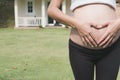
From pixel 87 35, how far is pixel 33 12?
1329 inches

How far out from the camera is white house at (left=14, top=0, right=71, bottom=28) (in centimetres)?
3494

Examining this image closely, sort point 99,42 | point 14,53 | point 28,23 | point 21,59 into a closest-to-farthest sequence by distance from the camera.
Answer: point 99,42, point 21,59, point 14,53, point 28,23

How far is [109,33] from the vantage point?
3115mm

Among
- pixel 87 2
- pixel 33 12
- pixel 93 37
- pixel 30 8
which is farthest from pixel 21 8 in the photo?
pixel 93 37

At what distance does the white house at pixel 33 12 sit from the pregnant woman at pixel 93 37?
31197 mm

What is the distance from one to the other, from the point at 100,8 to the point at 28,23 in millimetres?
31882

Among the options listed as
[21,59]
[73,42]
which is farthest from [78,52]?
[21,59]

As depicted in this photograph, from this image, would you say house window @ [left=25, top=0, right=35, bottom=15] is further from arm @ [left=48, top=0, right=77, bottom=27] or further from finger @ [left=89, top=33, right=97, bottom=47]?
finger @ [left=89, top=33, right=97, bottom=47]

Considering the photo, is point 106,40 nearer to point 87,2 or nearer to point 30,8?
point 87,2

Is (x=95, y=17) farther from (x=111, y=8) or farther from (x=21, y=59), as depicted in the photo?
(x=21, y=59)

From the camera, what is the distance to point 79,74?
3.29 m

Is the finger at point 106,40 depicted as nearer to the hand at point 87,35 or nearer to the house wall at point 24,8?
the hand at point 87,35

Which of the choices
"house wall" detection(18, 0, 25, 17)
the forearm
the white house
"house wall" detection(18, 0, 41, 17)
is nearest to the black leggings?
the forearm

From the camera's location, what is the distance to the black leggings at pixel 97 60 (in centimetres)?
318
